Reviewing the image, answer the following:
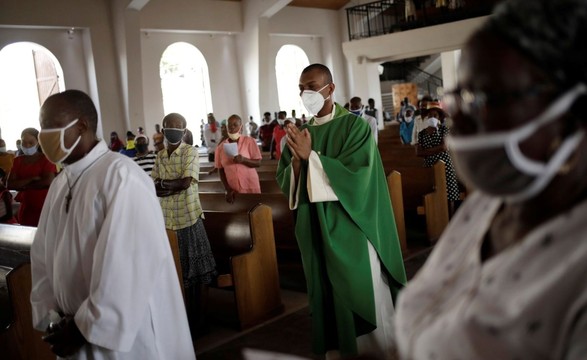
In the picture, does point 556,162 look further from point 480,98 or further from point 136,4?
point 136,4

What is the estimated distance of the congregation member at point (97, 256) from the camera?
212 centimetres

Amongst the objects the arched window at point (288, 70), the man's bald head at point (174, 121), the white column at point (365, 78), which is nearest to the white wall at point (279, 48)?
the arched window at point (288, 70)

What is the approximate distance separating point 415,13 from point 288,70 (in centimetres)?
506

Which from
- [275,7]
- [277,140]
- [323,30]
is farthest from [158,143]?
[323,30]

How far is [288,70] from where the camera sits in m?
20.5

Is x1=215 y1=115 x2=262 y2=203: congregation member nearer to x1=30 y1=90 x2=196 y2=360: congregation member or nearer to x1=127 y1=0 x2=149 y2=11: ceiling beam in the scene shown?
x1=30 y1=90 x2=196 y2=360: congregation member

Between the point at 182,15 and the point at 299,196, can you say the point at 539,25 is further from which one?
the point at 182,15

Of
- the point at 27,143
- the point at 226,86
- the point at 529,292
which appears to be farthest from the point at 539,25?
the point at 226,86

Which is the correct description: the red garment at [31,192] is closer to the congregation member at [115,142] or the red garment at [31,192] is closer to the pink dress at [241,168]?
the pink dress at [241,168]

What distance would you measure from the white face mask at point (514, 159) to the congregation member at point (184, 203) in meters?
3.40

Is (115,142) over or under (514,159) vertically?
over

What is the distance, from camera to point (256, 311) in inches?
183

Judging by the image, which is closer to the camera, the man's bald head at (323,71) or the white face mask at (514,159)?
the white face mask at (514,159)

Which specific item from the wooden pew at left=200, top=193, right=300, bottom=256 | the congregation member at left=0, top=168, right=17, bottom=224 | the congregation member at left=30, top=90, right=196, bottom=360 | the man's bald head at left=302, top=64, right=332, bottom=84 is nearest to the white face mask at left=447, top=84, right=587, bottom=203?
the congregation member at left=30, top=90, right=196, bottom=360
